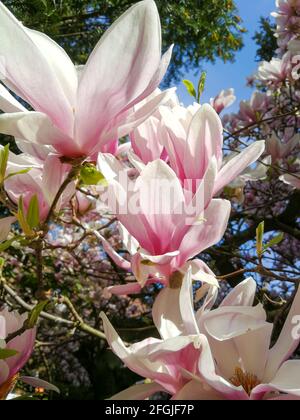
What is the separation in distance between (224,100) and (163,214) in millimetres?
1220

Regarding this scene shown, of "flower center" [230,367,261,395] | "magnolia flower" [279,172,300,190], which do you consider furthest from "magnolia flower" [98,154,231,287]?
"magnolia flower" [279,172,300,190]

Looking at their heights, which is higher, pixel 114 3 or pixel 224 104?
pixel 114 3

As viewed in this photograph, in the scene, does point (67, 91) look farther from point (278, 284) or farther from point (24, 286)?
point (278, 284)

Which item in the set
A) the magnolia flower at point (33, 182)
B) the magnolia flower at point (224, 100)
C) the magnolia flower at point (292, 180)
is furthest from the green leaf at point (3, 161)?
the magnolia flower at point (224, 100)

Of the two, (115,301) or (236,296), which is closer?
(236,296)

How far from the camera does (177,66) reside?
686 cm

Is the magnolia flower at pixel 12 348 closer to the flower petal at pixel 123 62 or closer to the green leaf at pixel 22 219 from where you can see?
the green leaf at pixel 22 219

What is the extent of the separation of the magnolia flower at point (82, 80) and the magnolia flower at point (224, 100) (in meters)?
1.18

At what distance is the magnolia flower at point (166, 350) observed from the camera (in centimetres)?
42

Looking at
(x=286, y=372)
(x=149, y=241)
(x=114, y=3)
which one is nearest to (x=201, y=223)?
(x=149, y=241)

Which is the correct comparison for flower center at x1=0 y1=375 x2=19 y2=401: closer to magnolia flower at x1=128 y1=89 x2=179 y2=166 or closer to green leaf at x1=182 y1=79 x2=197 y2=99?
magnolia flower at x1=128 y1=89 x2=179 y2=166

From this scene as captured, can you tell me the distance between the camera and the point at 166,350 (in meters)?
0.42
